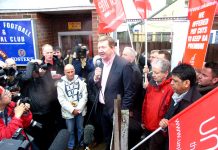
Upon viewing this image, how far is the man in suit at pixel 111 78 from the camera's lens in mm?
3020

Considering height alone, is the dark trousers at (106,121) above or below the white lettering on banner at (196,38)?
below

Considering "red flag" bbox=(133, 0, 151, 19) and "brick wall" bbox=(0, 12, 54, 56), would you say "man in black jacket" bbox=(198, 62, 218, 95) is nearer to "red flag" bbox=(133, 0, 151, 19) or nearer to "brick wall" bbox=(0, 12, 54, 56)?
"red flag" bbox=(133, 0, 151, 19)

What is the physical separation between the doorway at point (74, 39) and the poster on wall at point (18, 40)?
33.5 inches

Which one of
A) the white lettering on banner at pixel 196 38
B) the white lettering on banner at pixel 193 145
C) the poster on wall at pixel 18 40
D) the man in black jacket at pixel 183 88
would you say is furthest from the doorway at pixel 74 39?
the white lettering on banner at pixel 193 145

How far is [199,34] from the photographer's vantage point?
2.70m

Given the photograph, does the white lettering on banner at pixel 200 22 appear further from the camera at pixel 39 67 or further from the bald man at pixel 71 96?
the camera at pixel 39 67

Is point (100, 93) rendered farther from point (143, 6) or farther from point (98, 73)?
point (143, 6)

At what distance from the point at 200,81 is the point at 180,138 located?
4.88 feet

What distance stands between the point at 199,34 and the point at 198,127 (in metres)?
1.48

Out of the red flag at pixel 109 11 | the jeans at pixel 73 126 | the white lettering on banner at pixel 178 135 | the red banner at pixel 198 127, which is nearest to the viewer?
the red banner at pixel 198 127

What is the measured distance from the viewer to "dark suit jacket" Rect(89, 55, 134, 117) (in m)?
3.01

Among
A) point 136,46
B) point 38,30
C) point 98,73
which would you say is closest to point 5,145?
point 98,73

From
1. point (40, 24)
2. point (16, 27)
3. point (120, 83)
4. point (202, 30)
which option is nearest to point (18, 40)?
point (16, 27)

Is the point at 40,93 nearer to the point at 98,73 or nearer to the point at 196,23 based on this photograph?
the point at 98,73
